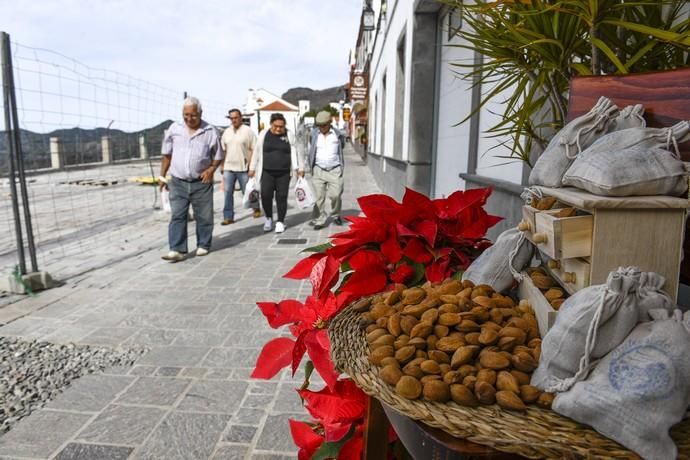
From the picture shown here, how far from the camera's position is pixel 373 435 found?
1338 mm

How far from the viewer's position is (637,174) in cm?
95

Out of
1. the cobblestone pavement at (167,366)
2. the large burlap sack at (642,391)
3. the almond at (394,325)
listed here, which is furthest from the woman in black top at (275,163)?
the large burlap sack at (642,391)

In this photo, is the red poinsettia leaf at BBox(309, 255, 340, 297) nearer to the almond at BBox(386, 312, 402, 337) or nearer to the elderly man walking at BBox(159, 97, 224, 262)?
the almond at BBox(386, 312, 402, 337)

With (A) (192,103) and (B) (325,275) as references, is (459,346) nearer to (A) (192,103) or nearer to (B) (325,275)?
(B) (325,275)

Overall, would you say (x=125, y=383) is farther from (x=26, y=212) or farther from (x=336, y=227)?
(x=336, y=227)

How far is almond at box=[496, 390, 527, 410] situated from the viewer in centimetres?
92

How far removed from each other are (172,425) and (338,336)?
1.85 meters

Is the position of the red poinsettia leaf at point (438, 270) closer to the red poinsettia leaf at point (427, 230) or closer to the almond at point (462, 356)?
the red poinsettia leaf at point (427, 230)

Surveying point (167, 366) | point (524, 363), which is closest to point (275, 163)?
point (167, 366)

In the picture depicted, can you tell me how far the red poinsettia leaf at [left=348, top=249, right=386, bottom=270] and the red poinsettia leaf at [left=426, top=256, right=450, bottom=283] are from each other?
14 cm

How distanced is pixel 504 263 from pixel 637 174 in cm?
41

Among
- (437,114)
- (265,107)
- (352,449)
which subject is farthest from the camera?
(265,107)

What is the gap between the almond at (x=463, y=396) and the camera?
3.07 ft

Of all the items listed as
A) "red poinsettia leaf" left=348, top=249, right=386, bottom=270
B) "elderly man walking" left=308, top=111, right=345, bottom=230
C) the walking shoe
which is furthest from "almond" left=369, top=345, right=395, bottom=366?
"elderly man walking" left=308, top=111, right=345, bottom=230
